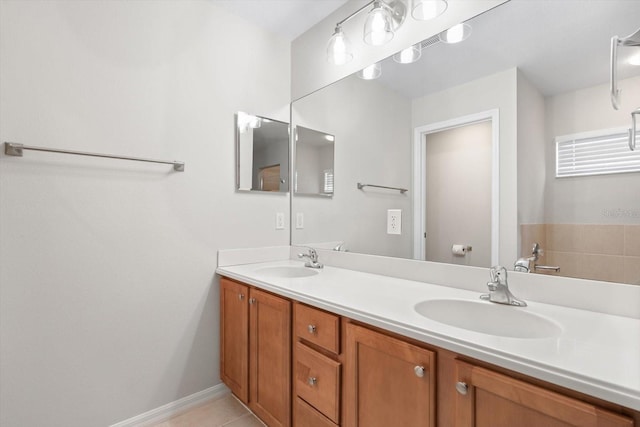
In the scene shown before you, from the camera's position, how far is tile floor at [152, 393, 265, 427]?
169cm

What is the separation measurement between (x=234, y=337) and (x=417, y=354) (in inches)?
47.7

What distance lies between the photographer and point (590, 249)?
108 centimetres

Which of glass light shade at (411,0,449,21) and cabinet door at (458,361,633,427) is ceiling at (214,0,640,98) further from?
cabinet door at (458,361,633,427)

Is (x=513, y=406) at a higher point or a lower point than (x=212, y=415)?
higher

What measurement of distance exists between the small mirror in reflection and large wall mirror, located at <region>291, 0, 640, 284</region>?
0.23 m

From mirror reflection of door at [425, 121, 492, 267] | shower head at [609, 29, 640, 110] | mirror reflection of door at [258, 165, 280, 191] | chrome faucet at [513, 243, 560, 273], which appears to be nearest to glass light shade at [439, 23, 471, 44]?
mirror reflection of door at [425, 121, 492, 267]

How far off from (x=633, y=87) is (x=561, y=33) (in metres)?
0.33

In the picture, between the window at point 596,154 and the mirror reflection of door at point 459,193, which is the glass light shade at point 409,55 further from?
the window at point 596,154

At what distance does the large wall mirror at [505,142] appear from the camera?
1.05 metres

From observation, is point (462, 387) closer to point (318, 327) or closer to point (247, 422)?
point (318, 327)

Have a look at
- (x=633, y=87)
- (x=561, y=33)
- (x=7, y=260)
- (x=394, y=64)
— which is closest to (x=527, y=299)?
(x=633, y=87)

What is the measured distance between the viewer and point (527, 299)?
1.18 metres

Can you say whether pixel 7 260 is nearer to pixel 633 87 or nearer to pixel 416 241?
pixel 416 241

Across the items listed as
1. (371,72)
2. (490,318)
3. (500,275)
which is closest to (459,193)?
(500,275)
